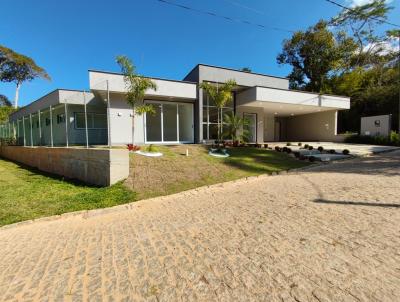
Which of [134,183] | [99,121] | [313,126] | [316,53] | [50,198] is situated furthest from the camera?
[316,53]

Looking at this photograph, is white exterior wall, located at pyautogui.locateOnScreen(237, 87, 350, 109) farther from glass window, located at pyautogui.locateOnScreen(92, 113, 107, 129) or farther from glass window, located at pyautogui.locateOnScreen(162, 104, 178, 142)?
glass window, located at pyautogui.locateOnScreen(92, 113, 107, 129)

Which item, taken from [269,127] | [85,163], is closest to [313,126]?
[269,127]

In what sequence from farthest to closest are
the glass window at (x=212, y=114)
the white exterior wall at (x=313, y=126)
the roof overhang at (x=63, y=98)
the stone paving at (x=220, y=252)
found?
1. the white exterior wall at (x=313, y=126)
2. the glass window at (x=212, y=114)
3. the roof overhang at (x=63, y=98)
4. the stone paving at (x=220, y=252)

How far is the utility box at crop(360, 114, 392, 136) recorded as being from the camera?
1834cm

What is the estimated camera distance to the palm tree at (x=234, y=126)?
42.9 ft

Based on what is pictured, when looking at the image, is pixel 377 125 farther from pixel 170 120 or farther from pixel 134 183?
pixel 134 183

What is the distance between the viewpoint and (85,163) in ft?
27.2

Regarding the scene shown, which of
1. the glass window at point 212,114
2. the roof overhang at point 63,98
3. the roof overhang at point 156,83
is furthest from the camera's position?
the glass window at point 212,114

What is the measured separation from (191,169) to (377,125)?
19.7 meters

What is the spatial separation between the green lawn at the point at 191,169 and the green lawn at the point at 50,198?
2.43 ft

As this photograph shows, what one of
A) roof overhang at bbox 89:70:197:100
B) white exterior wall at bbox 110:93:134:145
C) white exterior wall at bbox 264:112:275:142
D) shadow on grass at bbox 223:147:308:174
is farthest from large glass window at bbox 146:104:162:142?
white exterior wall at bbox 264:112:275:142

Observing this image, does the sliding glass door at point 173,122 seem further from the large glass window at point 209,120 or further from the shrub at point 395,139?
the shrub at point 395,139


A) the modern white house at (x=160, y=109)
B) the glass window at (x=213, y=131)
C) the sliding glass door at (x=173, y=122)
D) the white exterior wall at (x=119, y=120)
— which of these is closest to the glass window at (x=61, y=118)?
the modern white house at (x=160, y=109)

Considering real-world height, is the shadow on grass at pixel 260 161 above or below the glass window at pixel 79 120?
below
